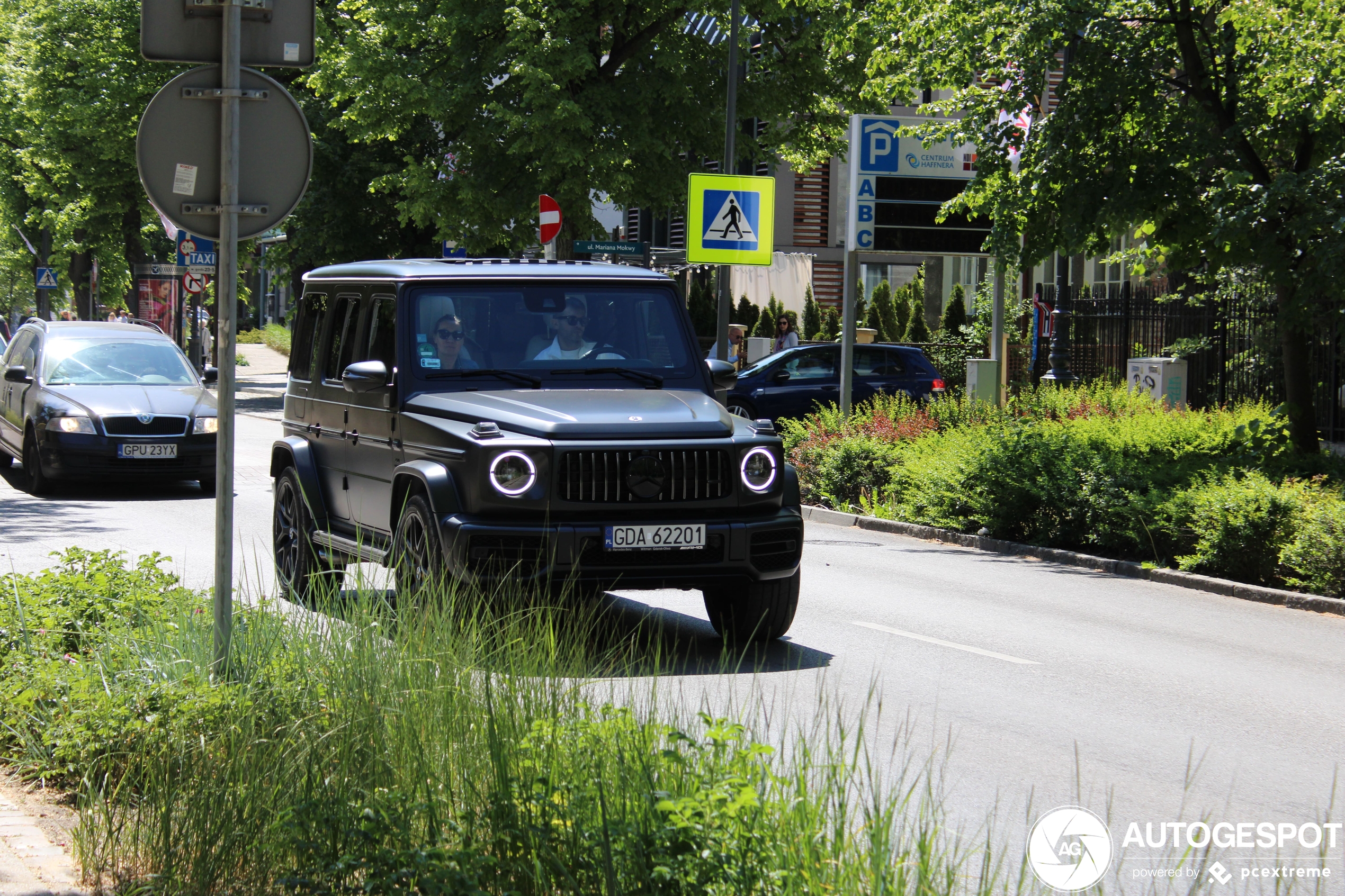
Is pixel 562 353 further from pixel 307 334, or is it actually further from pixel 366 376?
pixel 307 334

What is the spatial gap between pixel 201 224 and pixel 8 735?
1961 millimetres

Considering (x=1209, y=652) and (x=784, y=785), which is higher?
(x=784, y=785)

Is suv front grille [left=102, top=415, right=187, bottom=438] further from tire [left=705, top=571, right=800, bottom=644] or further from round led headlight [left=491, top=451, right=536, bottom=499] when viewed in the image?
round led headlight [left=491, top=451, right=536, bottom=499]

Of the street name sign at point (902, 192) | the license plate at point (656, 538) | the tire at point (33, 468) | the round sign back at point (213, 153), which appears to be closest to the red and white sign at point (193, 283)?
the tire at point (33, 468)

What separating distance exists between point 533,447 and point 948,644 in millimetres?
2838

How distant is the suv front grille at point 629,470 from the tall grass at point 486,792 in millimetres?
2294

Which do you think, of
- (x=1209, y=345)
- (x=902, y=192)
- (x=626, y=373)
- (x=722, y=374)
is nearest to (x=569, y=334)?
(x=626, y=373)

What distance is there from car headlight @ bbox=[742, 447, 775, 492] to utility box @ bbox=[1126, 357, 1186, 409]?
1718 cm

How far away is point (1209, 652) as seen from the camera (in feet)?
30.4

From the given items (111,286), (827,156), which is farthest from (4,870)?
(111,286)

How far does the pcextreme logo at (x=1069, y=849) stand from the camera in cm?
410

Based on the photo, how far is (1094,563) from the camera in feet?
44.3

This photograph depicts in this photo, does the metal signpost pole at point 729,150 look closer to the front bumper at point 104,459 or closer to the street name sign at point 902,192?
the street name sign at point 902,192

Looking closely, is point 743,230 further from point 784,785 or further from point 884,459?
point 784,785
